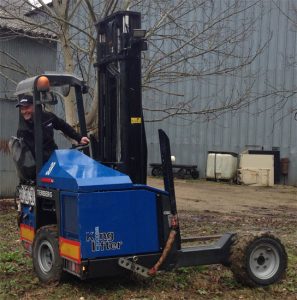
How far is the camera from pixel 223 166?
24500mm

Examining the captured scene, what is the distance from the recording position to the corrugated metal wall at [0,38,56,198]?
1575cm

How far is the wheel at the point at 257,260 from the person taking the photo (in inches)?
251

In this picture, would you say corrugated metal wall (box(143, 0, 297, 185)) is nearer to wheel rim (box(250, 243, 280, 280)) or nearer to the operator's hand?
the operator's hand

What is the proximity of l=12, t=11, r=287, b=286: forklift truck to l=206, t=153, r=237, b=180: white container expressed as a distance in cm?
1761

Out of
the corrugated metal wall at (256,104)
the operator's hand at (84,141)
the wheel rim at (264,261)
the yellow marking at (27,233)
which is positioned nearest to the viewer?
the wheel rim at (264,261)

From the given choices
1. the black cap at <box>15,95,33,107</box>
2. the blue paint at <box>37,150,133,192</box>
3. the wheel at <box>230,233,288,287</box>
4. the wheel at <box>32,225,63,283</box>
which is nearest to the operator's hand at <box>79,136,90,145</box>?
the blue paint at <box>37,150,133,192</box>

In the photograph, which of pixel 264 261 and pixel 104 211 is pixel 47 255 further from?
pixel 264 261

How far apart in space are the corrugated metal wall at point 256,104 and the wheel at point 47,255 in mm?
17382

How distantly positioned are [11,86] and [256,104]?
12.3 meters

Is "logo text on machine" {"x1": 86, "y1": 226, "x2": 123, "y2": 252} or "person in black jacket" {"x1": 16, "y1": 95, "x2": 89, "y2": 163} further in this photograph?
"person in black jacket" {"x1": 16, "y1": 95, "x2": 89, "y2": 163}

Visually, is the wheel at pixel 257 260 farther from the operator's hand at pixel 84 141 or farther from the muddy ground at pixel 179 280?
the operator's hand at pixel 84 141

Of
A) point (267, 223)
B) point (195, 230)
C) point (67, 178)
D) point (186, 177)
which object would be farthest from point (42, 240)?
point (186, 177)

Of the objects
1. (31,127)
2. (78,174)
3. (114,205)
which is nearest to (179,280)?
(114,205)

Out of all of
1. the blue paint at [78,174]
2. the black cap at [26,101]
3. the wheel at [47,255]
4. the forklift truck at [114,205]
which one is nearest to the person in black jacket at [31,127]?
the black cap at [26,101]
